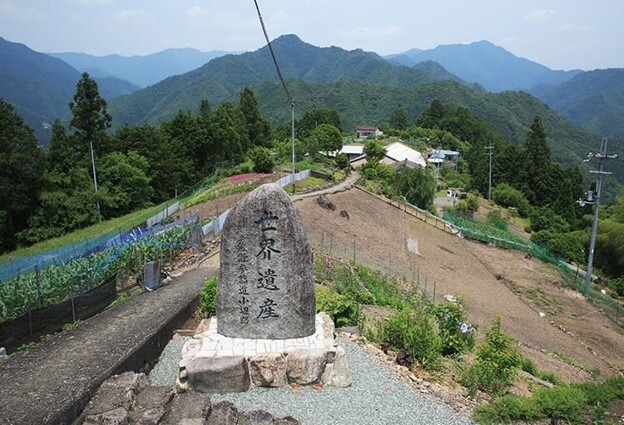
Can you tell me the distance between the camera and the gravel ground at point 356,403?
23.2ft

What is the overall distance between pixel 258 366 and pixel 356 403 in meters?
1.65

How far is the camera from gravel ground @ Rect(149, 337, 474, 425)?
7062 mm

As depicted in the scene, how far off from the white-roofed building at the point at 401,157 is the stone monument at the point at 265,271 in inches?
1811

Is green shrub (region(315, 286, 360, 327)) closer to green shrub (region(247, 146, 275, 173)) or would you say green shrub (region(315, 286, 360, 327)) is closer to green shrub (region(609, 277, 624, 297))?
green shrub (region(609, 277, 624, 297))

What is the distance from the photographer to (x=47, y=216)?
3506 cm

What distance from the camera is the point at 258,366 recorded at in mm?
7754

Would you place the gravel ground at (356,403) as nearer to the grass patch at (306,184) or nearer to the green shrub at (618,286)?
the grass patch at (306,184)

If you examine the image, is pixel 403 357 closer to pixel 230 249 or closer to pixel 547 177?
pixel 230 249

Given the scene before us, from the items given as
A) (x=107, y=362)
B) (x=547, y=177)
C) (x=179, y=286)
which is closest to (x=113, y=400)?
(x=107, y=362)

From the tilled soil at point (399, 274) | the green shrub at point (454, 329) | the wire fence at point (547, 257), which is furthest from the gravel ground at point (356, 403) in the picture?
the wire fence at point (547, 257)

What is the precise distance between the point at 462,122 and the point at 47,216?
73.5m

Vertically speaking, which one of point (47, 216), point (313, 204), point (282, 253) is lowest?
point (47, 216)

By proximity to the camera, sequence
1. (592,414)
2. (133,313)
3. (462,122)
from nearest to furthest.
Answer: (592,414) < (133,313) < (462,122)

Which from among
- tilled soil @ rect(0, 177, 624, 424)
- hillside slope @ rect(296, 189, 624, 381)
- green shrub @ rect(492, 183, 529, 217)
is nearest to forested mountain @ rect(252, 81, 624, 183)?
green shrub @ rect(492, 183, 529, 217)
